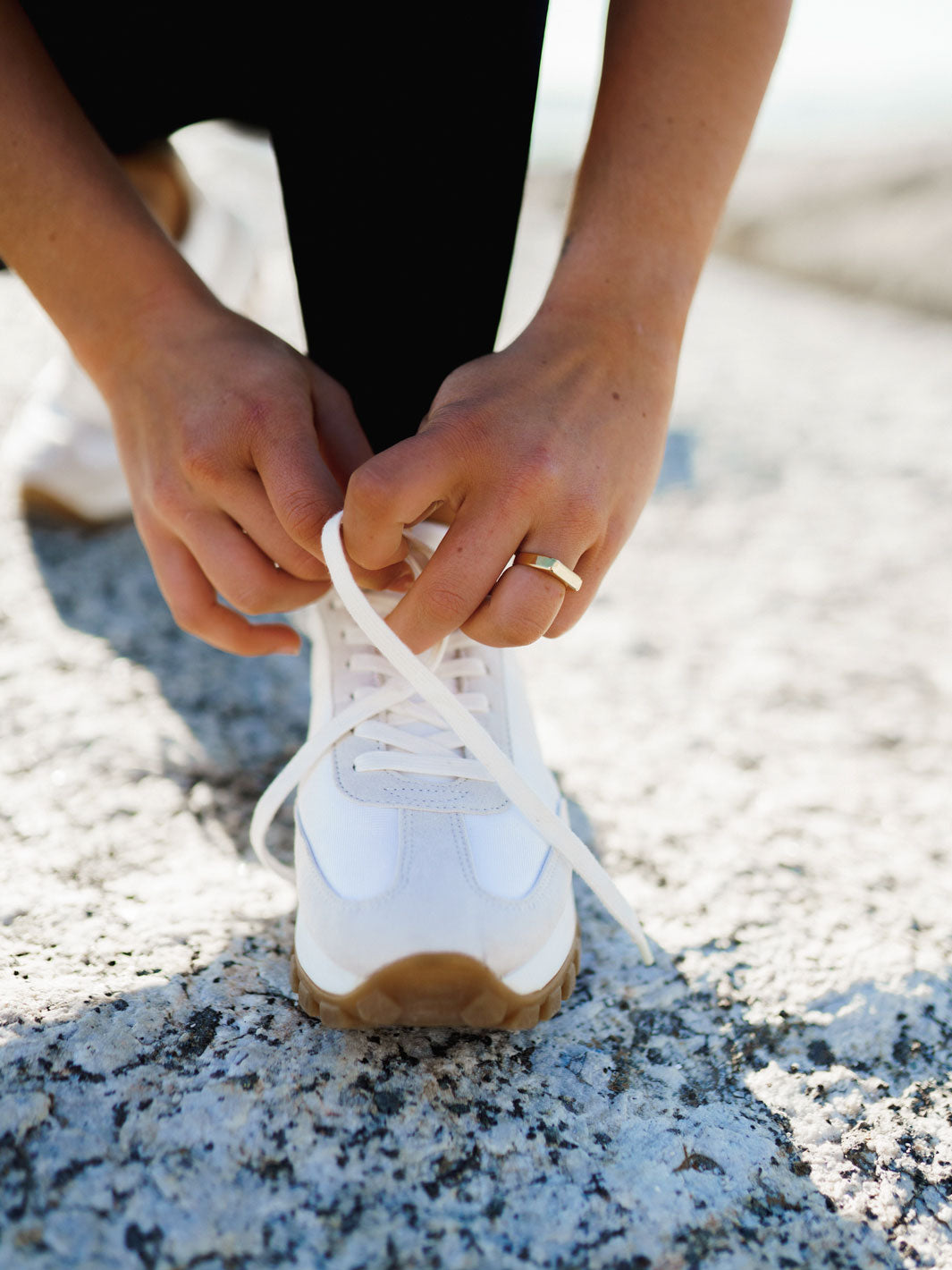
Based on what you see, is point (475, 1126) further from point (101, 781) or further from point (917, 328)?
point (917, 328)

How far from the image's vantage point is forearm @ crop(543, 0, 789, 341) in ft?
2.37

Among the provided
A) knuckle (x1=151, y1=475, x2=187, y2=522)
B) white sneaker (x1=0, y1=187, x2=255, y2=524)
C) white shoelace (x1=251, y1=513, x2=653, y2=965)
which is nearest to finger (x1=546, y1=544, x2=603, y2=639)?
white shoelace (x1=251, y1=513, x2=653, y2=965)

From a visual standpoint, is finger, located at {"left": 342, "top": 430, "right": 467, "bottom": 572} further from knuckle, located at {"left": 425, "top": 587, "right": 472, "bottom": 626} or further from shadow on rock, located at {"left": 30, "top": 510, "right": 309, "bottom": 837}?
shadow on rock, located at {"left": 30, "top": 510, "right": 309, "bottom": 837}

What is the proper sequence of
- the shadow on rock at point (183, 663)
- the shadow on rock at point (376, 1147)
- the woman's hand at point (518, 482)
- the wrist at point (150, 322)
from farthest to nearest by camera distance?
the shadow on rock at point (183, 663)
the wrist at point (150, 322)
the woman's hand at point (518, 482)
the shadow on rock at point (376, 1147)

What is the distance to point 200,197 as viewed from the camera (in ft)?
4.32

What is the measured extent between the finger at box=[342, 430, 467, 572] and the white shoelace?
0.08 ft

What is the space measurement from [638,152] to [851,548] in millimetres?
858

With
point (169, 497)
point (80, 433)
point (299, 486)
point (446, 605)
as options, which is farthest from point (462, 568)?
point (80, 433)

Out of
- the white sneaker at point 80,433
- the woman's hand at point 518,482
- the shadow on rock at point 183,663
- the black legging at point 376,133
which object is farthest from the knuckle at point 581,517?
the white sneaker at point 80,433

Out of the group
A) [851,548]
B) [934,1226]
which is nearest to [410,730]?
[934,1226]

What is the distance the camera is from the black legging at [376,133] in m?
0.79

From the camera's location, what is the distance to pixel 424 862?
63 cm

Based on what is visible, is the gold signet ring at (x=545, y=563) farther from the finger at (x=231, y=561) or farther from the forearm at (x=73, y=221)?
the forearm at (x=73, y=221)

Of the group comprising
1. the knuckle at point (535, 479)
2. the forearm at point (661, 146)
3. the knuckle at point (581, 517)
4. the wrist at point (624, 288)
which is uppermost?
the forearm at point (661, 146)
